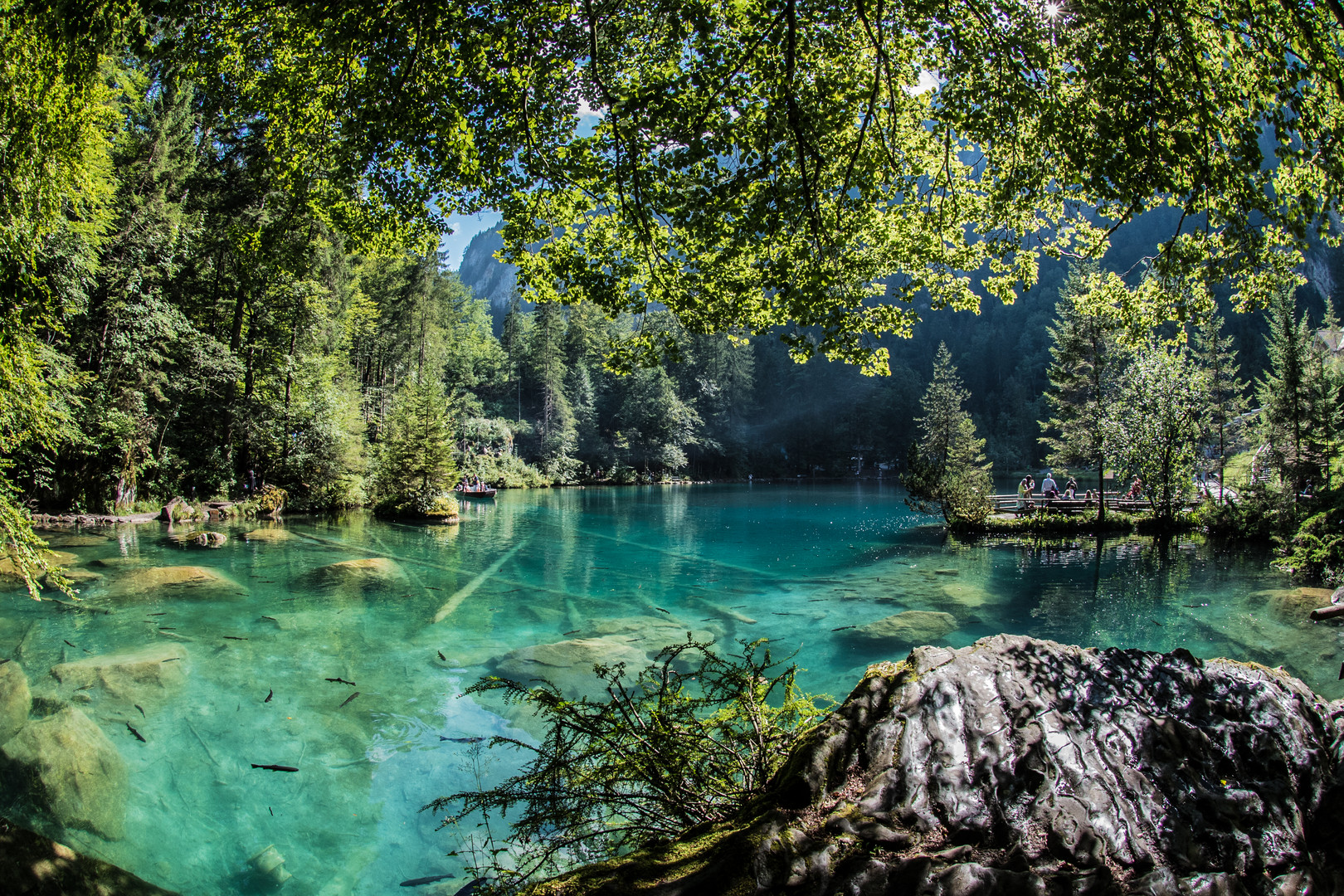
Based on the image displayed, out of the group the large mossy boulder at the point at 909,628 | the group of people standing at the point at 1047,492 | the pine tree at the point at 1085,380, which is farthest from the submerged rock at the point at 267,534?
the pine tree at the point at 1085,380

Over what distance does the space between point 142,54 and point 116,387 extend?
2304 cm

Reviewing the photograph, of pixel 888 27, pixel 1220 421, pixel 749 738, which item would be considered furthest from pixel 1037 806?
pixel 1220 421

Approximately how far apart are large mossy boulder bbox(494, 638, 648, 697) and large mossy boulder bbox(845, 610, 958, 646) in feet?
14.3

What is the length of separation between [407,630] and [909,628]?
902cm

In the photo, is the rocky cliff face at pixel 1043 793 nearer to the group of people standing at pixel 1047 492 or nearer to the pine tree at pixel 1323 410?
the pine tree at pixel 1323 410

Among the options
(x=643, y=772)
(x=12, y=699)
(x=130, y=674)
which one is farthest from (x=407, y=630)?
(x=643, y=772)

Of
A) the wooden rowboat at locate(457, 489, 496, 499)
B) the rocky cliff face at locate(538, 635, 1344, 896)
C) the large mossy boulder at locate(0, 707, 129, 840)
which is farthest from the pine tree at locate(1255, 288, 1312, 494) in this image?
the wooden rowboat at locate(457, 489, 496, 499)

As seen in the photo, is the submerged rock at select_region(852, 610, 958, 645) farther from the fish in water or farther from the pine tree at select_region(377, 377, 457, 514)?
the pine tree at select_region(377, 377, 457, 514)

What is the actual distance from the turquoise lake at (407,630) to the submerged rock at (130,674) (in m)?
0.07

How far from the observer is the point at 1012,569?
18.4m

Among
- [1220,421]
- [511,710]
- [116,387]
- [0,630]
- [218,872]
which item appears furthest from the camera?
[1220,421]

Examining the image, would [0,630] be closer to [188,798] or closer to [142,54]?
[188,798]

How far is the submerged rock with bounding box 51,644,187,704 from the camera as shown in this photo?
7.44 metres

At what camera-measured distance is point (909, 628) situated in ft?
36.9
